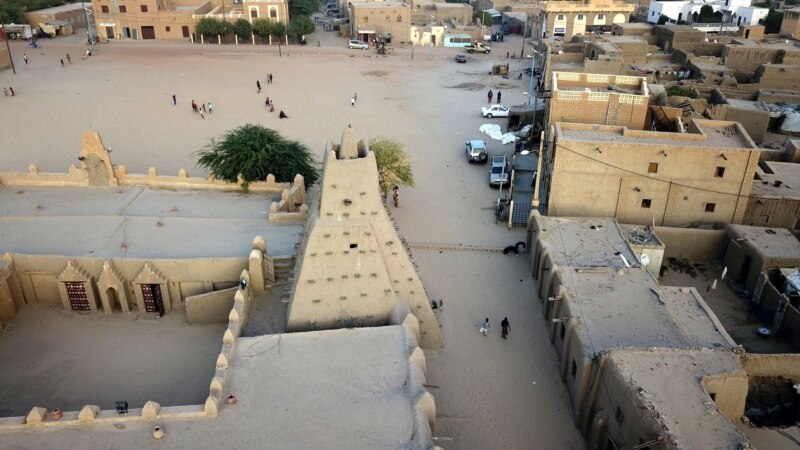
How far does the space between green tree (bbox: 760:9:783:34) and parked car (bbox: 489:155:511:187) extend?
60.7 meters

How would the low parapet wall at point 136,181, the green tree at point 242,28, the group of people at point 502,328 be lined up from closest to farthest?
the group of people at point 502,328 → the low parapet wall at point 136,181 → the green tree at point 242,28

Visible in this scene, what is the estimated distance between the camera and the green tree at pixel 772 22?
7731cm

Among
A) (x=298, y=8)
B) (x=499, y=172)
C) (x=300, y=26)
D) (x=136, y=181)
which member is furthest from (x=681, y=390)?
(x=298, y=8)

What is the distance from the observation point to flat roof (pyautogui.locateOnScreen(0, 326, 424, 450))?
14617 mm

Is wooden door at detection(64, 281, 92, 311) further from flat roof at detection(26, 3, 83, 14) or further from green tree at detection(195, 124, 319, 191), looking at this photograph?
flat roof at detection(26, 3, 83, 14)

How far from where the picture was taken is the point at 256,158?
2878 centimetres

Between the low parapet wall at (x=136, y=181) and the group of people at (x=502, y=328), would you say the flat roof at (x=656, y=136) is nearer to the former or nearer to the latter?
the group of people at (x=502, y=328)

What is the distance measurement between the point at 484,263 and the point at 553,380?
7.82 metres

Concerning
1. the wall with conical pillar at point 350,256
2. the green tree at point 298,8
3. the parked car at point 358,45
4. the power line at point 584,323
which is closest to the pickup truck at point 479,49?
the parked car at point 358,45

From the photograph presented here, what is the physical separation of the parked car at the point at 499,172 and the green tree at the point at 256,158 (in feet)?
33.7

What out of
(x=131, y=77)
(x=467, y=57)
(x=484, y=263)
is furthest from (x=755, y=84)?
(x=131, y=77)

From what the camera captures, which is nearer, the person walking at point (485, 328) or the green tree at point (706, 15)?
the person walking at point (485, 328)

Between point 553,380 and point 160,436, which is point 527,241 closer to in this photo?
point 553,380

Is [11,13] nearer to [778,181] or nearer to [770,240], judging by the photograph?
[778,181]
